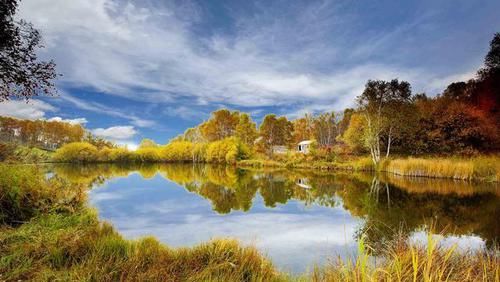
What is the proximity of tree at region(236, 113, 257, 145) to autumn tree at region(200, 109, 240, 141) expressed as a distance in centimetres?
257

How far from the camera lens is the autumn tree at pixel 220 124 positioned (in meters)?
52.1

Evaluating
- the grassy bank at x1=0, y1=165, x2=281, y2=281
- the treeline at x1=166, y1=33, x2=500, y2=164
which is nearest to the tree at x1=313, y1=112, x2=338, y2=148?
the treeline at x1=166, y1=33, x2=500, y2=164

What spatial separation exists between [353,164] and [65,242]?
80.6 feet

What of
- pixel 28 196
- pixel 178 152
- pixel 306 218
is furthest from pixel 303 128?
pixel 28 196

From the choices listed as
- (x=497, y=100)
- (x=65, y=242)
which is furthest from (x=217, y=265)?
(x=497, y=100)

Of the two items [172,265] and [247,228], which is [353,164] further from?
[172,265]

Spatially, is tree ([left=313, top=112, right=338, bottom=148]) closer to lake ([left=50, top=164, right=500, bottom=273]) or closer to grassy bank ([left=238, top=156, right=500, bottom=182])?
grassy bank ([left=238, top=156, right=500, bottom=182])

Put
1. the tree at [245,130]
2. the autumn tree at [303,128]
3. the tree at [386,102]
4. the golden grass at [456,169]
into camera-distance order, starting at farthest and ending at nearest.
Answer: the autumn tree at [303,128] < the tree at [245,130] < the tree at [386,102] < the golden grass at [456,169]

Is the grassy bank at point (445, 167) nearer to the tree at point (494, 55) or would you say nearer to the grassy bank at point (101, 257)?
the tree at point (494, 55)

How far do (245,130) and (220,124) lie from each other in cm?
570

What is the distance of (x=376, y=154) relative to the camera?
26.8 metres

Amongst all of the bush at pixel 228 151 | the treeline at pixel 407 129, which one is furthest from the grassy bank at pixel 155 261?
the bush at pixel 228 151

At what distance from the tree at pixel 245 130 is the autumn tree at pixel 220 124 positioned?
2.57m

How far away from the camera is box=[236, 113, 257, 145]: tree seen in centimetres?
4888
